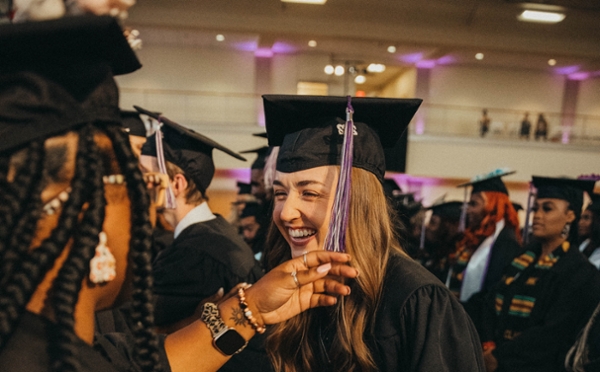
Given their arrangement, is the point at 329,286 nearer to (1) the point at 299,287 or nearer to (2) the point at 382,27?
(1) the point at 299,287

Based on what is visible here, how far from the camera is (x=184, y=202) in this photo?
2711 millimetres

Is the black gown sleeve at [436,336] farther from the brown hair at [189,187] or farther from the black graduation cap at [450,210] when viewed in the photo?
the black graduation cap at [450,210]

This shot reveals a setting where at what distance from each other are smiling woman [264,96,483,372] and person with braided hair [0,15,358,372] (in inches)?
28.5

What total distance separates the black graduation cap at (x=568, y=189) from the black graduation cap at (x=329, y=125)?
2591mm

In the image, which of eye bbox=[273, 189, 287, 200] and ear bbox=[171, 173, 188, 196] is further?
ear bbox=[171, 173, 188, 196]

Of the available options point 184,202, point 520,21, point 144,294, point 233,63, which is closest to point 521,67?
point 520,21

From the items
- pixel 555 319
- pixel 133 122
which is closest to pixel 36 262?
pixel 133 122

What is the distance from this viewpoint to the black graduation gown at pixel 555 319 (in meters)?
2.96

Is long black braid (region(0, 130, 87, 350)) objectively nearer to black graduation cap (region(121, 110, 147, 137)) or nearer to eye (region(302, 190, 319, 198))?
eye (region(302, 190, 319, 198))

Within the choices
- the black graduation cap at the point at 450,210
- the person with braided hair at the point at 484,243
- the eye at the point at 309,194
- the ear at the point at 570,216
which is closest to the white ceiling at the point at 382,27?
the black graduation cap at the point at 450,210

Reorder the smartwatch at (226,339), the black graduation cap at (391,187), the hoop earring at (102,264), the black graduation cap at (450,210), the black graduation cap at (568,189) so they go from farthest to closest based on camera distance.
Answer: the black graduation cap at (450,210)
the black graduation cap at (568,189)
the black graduation cap at (391,187)
the smartwatch at (226,339)
the hoop earring at (102,264)

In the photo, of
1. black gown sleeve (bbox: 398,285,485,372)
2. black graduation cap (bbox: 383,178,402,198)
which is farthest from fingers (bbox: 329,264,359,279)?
black graduation cap (bbox: 383,178,402,198)

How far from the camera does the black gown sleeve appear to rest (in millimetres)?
1309

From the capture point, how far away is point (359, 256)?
5.13 feet
